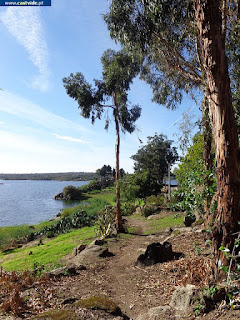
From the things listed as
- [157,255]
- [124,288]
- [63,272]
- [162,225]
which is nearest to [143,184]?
[162,225]

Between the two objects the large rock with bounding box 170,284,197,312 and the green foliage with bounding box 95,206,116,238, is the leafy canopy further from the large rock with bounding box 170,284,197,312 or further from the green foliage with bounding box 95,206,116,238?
the large rock with bounding box 170,284,197,312

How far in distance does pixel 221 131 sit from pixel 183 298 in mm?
3057

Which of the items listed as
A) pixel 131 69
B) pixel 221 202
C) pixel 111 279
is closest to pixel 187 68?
pixel 131 69

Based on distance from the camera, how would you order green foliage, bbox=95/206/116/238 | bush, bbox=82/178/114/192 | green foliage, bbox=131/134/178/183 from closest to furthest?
1. green foliage, bbox=95/206/116/238
2. green foliage, bbox=131/134/178/183
3. bush, bbox=82/178/114/192

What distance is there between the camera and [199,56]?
8477mm

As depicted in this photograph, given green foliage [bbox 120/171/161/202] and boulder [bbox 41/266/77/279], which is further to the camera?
green foliage [bbox 120/171/161/202]

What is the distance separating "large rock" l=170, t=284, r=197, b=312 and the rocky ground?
4 centimetres

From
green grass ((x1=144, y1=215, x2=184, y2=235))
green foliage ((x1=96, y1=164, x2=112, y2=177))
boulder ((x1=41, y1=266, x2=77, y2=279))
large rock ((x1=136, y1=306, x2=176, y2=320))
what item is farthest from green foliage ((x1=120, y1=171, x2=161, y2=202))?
green foliage ((x1=96, y1=164, x2=112, y2=177))

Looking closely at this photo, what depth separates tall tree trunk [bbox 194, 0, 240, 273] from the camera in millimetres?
4359

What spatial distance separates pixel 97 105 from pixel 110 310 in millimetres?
11733

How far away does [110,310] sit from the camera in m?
4.30

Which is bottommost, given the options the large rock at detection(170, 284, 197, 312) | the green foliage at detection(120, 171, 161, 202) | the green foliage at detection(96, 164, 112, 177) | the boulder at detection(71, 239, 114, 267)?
the boulder at detection(71, 239, 114, 267)

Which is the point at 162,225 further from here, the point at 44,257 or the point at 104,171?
the point at 104,171

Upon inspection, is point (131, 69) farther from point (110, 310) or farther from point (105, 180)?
point (105, 180)
